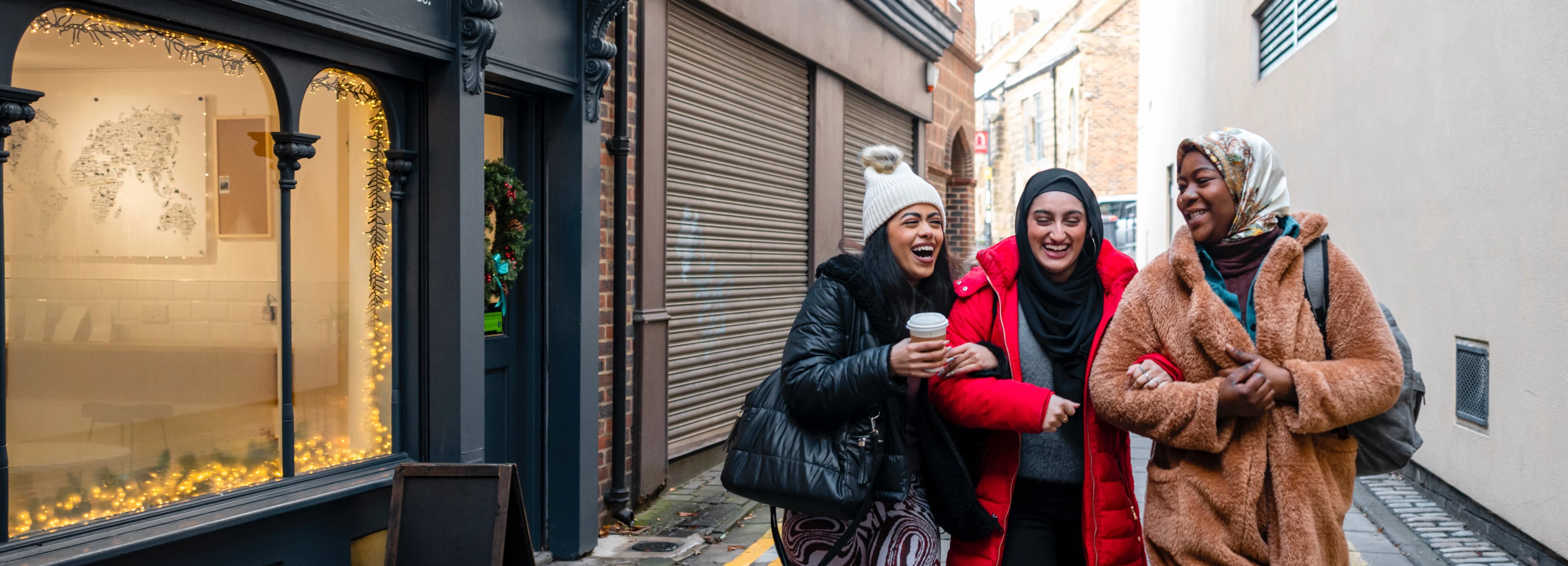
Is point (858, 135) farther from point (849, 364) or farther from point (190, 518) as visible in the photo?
point (849, 364)

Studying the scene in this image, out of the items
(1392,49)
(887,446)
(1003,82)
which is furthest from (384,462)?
(1003,82)

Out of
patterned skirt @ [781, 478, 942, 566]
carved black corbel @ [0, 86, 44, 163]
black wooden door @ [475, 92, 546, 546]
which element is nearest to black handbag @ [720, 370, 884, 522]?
patterned skirt @ [781, 478, 942, 566]

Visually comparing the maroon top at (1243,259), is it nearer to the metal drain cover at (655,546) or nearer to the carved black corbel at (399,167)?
the carved black corbel at (399,167)

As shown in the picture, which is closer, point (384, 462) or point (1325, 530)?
point (1325, 530)

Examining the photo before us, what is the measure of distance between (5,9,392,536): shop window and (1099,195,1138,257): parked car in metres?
31.1

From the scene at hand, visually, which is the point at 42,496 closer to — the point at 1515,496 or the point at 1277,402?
the point at 1277,402

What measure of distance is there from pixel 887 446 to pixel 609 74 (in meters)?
3.48

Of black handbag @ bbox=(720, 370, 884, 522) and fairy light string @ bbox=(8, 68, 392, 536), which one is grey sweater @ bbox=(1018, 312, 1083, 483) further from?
fairy light string @ bbox=(8, 68, 392, 536)

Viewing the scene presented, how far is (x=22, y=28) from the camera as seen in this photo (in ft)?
11.1

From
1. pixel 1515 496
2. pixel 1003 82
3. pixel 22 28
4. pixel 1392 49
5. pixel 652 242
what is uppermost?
pixel 1003 82

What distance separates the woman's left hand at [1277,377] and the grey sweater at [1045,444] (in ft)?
2.04

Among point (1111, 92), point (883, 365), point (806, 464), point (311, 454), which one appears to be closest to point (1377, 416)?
point (883, 365)

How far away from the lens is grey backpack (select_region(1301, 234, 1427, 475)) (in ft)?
8.96

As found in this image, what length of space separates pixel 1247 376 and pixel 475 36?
3.43 m
